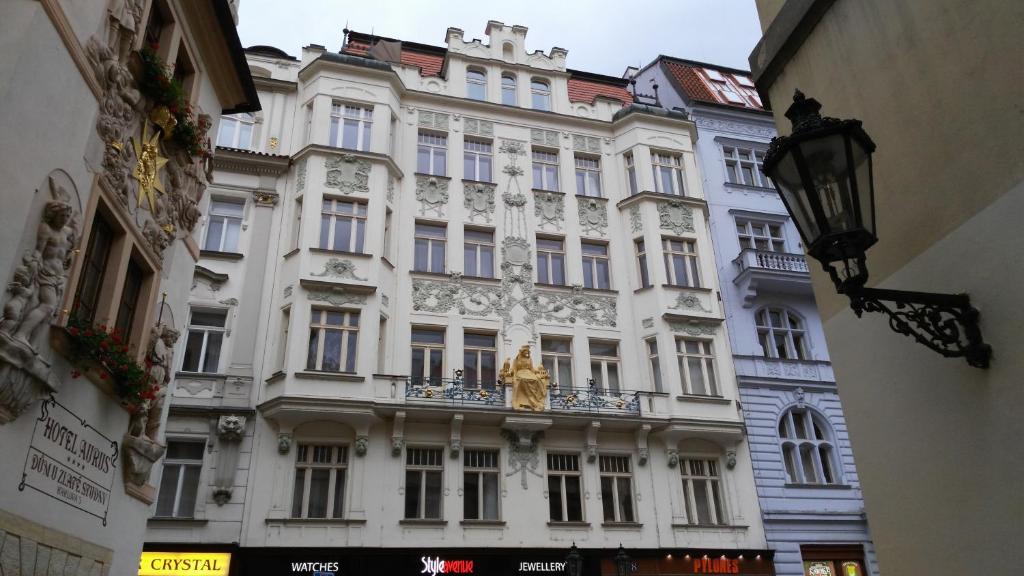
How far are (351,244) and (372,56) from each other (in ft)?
25.9

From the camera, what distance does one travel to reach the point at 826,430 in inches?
910

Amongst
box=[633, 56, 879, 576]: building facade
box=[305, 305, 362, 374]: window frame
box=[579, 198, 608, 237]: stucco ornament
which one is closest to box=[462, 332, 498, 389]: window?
box=[305, 305, 362, 374]: window frame

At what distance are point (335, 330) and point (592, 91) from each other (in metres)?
15.1

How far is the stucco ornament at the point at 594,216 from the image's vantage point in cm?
2409

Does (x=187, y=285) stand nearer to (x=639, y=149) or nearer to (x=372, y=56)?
(x=372, y=56)

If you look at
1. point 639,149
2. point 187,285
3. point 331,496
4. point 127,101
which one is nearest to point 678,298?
point 639,149

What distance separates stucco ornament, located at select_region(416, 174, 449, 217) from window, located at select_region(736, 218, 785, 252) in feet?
35.5

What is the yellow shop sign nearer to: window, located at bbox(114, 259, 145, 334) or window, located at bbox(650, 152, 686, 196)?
window, located at bbox(114, 259, 145, 334)

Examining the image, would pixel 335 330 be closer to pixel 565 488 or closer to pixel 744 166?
pixel 565 488

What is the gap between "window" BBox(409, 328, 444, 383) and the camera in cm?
2038

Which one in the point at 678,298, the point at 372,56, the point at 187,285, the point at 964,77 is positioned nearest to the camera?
the point at 964,77

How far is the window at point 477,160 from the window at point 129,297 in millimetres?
14851

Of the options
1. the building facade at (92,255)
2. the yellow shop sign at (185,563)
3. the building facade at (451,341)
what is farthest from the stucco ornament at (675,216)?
the yellow shop sign at (185,563)

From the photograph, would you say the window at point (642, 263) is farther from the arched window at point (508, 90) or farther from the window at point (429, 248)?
the arched window at point (508, 90)
